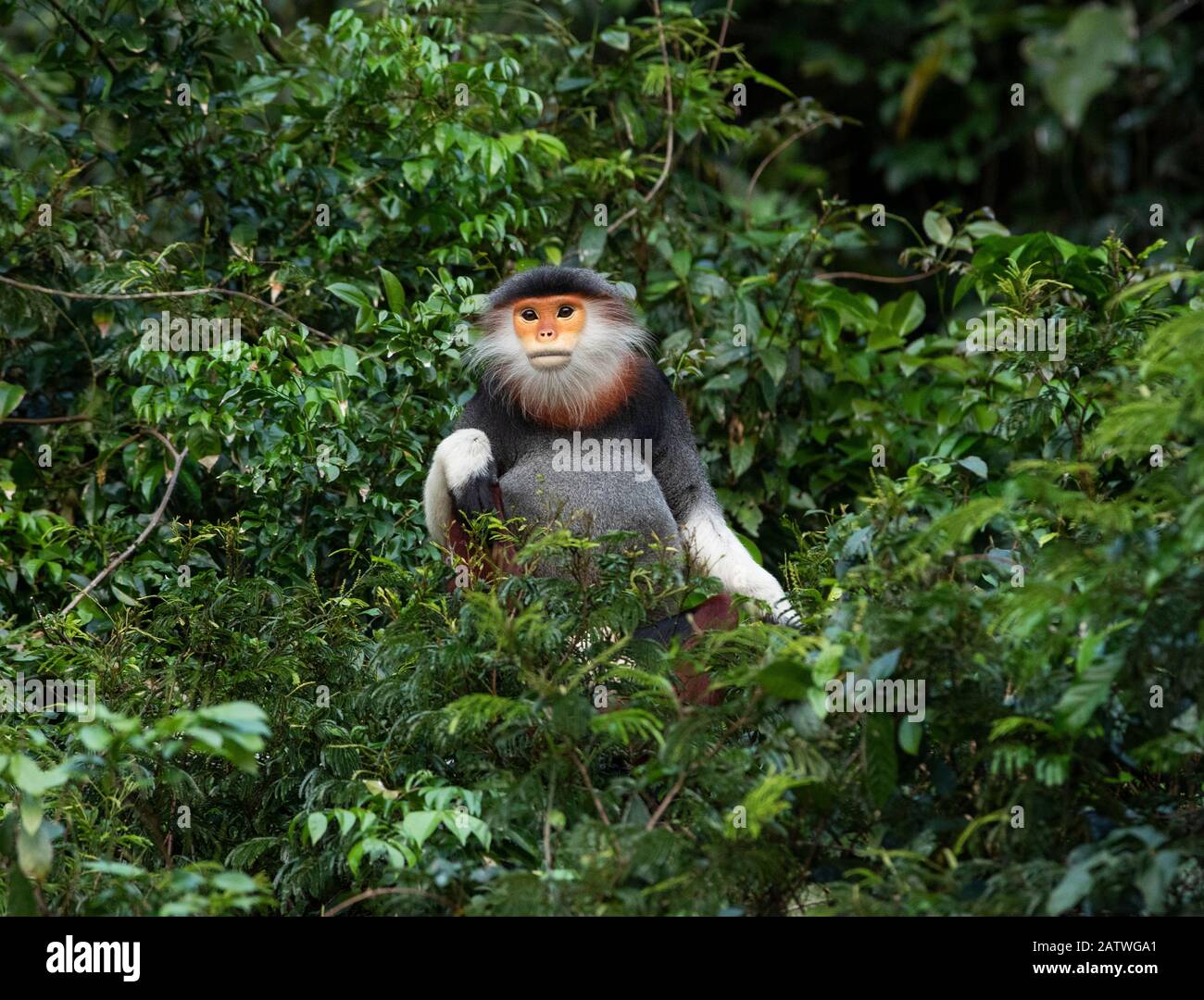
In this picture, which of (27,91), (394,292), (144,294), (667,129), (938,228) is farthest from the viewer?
(667,129)

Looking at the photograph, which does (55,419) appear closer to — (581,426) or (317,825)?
(581,426)

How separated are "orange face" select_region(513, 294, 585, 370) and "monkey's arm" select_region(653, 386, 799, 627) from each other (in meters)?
0.47

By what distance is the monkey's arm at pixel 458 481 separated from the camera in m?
5.09

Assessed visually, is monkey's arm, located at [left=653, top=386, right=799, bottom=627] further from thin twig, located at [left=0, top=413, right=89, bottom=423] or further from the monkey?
thin twig, located at [left=0, top=413, right=89, bottom=423]

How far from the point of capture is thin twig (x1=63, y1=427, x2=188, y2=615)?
5.31 m

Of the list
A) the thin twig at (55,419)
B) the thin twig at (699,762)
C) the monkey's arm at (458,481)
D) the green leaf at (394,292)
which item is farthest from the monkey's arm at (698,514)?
the thin twig at (55,419)

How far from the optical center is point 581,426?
5.41m

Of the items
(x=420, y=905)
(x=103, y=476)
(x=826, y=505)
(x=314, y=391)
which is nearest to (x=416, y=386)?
(x=314, y=391)

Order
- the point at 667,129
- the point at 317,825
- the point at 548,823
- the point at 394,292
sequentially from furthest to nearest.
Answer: the point at 667,129
the point at 394,292
the point at 317,825
the point at 548,823

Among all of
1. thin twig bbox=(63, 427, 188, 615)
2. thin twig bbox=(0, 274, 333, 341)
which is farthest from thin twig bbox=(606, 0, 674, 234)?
thin twig bbox=(63, 427, 188, 615)

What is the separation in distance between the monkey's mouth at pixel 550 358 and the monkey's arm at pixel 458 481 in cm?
32

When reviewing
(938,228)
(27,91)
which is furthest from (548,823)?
(27,91)

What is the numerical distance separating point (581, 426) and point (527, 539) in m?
0.83
